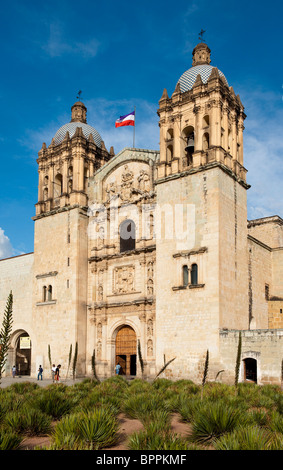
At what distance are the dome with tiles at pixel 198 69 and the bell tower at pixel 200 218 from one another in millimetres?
75

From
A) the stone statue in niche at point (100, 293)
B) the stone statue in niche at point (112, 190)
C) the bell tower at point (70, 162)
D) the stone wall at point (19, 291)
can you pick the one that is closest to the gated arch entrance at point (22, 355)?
the stone wall at point (19, 291)

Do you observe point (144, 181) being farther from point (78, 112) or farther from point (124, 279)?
point (78, 112)

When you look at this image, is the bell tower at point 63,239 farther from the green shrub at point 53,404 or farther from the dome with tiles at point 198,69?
the green shrub at point 53,404

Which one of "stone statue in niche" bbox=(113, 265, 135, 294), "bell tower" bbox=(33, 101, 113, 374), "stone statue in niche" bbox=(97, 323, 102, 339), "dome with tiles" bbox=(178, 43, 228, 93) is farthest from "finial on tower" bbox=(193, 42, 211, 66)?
"stone statue in niche" bbox=(97, 323, 102, 339)

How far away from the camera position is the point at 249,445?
325 inches

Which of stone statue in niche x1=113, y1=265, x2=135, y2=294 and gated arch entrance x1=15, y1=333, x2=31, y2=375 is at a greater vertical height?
stone statue in niche x1=113, y1=265, x2=135, y2=294

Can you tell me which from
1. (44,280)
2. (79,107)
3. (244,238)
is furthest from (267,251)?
(79,107)

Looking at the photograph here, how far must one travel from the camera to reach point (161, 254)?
1068 inches

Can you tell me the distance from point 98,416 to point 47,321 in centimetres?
2294

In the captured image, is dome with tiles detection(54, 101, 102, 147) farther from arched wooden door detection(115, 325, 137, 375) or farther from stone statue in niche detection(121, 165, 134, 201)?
arched wooden door detection(115, 325, 137, 375)

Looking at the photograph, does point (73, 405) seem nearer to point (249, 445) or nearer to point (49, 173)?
point (249, 445)

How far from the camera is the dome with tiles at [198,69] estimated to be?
95.9 feet

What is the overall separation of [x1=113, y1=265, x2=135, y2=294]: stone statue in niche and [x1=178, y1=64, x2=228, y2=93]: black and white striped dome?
11355 millimetres

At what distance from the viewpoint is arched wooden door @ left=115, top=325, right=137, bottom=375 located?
29.4 metres
